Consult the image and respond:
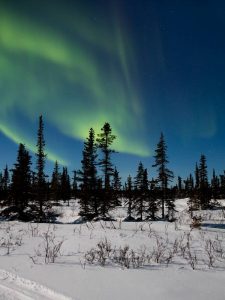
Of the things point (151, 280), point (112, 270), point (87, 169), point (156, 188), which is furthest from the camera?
point (156, 188)

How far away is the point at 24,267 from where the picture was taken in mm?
4625

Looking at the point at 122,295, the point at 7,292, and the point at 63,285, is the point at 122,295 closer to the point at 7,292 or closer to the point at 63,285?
the point at 63,285

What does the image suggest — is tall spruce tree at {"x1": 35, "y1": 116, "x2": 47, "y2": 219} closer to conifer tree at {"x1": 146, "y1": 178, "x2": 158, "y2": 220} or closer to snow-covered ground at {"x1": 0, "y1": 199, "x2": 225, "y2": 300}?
conifer tree at {"x1": 146, "y1": 178, "x2": 158, "y2": 220}

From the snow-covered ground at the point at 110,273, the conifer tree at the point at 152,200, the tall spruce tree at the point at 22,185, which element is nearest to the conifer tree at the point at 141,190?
the conifer tree at the point at 152,200

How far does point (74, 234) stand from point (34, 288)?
4.07 metres

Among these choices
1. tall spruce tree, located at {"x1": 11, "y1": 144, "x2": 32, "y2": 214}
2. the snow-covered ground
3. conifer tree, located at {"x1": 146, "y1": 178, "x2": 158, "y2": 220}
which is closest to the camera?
the snow-covered ground

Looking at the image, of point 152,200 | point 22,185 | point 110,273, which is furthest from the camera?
point 152,200

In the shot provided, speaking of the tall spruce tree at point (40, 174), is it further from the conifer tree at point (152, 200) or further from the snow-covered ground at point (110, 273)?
the snow-covered ground at point (110, 273)

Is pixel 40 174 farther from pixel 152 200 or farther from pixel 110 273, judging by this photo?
pixel 110 273

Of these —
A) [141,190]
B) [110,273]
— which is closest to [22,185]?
[141,190]

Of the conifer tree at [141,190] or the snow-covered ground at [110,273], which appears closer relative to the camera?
the snow-covered ground at [110,273]

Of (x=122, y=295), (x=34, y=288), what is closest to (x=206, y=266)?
(x=122, y=295)

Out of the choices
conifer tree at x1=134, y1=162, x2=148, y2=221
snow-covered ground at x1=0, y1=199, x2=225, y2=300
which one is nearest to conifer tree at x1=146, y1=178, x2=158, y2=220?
conifer tree at x1=134, y1=162, x2=148, y2=221

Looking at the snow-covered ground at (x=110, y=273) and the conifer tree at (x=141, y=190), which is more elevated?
the conifer tree at (x=141, y=190)
